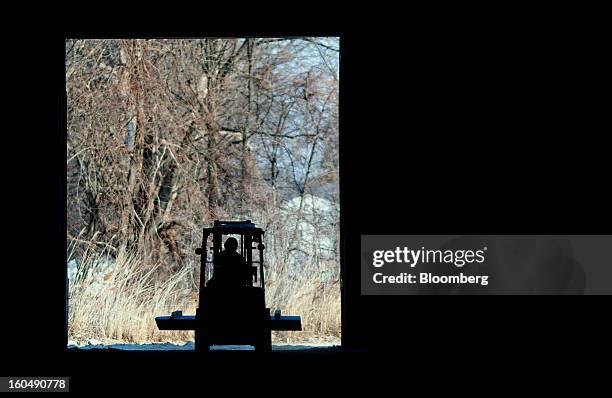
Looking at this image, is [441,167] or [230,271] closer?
[441,167]

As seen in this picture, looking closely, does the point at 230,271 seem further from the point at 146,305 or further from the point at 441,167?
the point at 146,305

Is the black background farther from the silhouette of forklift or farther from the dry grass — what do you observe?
the dry grass

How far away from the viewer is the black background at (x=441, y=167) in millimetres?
6199

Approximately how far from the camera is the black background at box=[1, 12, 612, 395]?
20.3 ft

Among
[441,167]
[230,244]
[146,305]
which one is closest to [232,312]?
[230,244]

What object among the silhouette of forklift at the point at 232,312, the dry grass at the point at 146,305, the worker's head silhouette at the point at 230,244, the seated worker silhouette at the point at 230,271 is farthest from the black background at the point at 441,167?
the dry grass at the point at 146,305

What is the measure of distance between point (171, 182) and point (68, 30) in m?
5.83

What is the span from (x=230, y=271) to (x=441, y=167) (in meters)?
1.58

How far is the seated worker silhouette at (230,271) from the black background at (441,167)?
0.57 meters

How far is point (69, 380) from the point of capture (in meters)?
5.69

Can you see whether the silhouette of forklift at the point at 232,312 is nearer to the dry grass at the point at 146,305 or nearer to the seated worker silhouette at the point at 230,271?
the seated worker silhouette at the point at 230,271

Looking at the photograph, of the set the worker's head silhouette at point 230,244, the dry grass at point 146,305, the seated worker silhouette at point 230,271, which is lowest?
the dry grass at point 146,305

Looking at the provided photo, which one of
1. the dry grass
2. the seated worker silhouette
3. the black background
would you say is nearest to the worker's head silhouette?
the seated worker silhouette

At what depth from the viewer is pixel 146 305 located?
10273 mm
